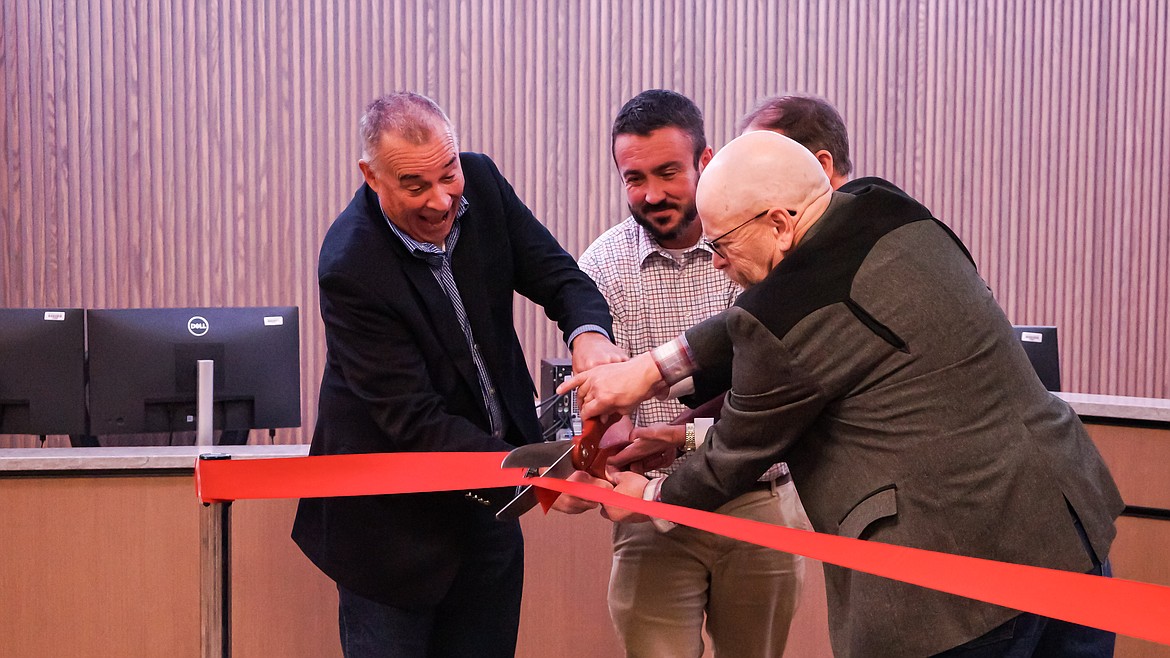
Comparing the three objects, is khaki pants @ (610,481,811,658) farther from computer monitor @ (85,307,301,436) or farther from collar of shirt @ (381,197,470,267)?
computer monitor @ (85,307,301,436)

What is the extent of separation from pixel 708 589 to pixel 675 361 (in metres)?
0.71

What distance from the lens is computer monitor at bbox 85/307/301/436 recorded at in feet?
10.6

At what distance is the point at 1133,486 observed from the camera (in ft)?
9.68

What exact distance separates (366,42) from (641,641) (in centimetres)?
438

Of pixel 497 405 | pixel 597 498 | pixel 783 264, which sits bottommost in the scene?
pixel 597 498

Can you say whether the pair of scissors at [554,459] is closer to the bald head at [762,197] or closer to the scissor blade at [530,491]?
the scissor blade at [530,491]

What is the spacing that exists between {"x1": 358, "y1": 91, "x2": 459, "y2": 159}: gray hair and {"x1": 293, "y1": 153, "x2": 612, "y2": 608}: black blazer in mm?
120

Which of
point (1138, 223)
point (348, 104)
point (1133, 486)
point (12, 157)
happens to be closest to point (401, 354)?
point (1133, 486)

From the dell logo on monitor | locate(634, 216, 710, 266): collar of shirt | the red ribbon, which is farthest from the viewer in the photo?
the dell logo on monitor

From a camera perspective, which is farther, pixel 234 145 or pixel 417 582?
pixel 234 145

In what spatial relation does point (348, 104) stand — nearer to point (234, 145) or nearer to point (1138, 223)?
point (234, 145)

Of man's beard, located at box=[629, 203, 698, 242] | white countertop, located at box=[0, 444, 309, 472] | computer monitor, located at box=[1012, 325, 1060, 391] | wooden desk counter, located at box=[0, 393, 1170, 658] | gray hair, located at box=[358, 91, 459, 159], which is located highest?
gray hair, located at box=[358, 91, 459, 159]

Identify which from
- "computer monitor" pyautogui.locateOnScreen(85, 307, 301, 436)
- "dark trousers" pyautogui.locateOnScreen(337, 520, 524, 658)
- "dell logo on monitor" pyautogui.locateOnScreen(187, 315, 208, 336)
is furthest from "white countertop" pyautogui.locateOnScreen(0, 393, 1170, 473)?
"dark trousers" pyautogui.locateOnScreen(337, 520, 524, 658)

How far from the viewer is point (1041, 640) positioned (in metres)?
1.58
